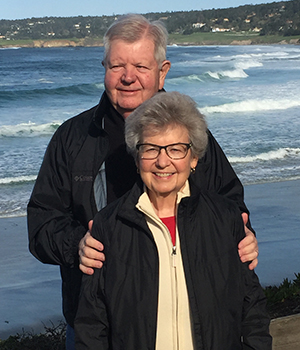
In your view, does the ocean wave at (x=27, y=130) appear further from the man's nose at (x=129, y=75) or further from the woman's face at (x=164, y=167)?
the woman's face at (x=164, y=167)

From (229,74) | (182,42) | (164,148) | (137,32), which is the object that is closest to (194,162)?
(164,148)

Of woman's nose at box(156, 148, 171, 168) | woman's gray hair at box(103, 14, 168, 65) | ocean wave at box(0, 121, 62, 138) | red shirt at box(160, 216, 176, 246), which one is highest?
woman's gray hair at box(103, 14, 168, 65)

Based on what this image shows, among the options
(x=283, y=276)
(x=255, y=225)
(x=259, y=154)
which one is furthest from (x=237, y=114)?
(x=283, y=276)

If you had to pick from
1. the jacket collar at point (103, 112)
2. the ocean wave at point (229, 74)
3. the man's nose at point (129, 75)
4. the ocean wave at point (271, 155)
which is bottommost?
the ocean wave at point (229, 74)

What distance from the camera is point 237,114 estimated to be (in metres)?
21.1

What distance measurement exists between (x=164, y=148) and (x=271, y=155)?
11.6m

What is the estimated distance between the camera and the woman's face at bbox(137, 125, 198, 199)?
207cm

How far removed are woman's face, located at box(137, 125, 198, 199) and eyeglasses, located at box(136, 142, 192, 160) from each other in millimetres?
12

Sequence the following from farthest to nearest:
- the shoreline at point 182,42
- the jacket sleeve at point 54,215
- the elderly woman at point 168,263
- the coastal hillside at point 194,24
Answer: the coastal hillside at point 194,24, the shoreline at point 182,42, the jacket sleeve at point 54,215, the elderly woman at point 168,263

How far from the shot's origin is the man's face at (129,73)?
94.6 inches

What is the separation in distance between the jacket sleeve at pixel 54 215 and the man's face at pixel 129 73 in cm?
35

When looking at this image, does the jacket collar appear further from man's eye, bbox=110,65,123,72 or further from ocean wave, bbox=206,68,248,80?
ocean wave, bbox=206,68,248,80

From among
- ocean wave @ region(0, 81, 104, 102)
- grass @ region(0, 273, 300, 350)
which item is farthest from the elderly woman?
ocean wave @ region(0, 81, 104, 102)

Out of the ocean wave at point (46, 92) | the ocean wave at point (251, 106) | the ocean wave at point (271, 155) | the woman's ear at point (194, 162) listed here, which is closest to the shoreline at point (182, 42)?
the ocean wave at point (46, 92)
